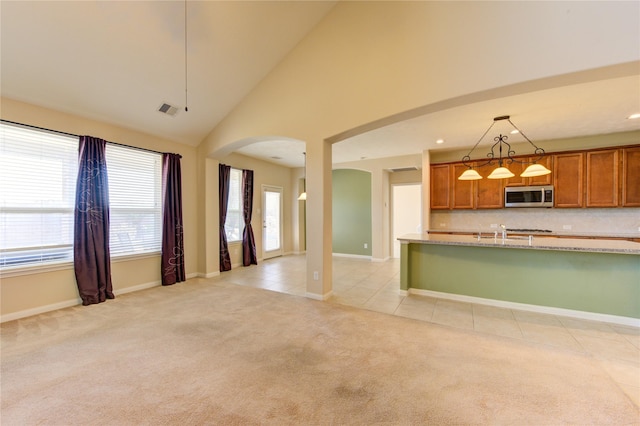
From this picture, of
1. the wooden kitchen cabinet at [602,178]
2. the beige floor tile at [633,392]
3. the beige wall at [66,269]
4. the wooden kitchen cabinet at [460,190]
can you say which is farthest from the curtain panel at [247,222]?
the wooden kitchen cabinet at [602,178]

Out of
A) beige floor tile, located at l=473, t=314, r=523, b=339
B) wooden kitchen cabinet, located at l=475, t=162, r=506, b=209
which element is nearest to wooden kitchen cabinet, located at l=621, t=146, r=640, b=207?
wooden kitchen cabinet, located at l=475, t=162, r=506, b=209

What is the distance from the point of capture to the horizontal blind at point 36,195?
3277mm

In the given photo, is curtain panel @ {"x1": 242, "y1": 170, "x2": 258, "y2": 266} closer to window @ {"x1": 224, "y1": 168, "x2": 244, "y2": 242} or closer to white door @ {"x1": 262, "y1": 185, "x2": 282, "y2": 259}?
window @ {"x1": 224, "y1": 168, "x2": 244, "y2": 242}

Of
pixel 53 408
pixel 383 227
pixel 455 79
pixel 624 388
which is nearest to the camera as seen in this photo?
pixel 53 408

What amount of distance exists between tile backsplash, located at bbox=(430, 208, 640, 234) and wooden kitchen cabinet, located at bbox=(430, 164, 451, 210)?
0.30 metres

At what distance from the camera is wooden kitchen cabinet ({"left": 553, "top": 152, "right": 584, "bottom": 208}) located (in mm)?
4984

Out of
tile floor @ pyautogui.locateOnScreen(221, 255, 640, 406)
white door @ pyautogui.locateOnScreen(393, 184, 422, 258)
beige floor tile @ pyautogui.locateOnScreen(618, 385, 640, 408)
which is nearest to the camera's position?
beige floor tile @ pyautogui.locateOnScreen(618, 385, 640, 408)

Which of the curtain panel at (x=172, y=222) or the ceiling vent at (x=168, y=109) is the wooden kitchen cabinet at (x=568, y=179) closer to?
the ceiling vent at (x=168, y=109)

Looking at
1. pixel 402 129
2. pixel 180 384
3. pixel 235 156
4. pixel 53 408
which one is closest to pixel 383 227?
pixel 402 129

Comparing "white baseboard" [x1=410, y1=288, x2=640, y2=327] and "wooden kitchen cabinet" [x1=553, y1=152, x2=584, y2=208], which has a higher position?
"wooden kitchen cabinet" [x1=553, y1=152, x2=584, y2=208]

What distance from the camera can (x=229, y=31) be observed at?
11.5 ft

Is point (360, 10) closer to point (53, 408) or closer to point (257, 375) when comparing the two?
point (257, 375)

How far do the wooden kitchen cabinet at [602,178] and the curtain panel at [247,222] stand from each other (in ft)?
23.5

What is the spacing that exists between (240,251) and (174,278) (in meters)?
1.91
